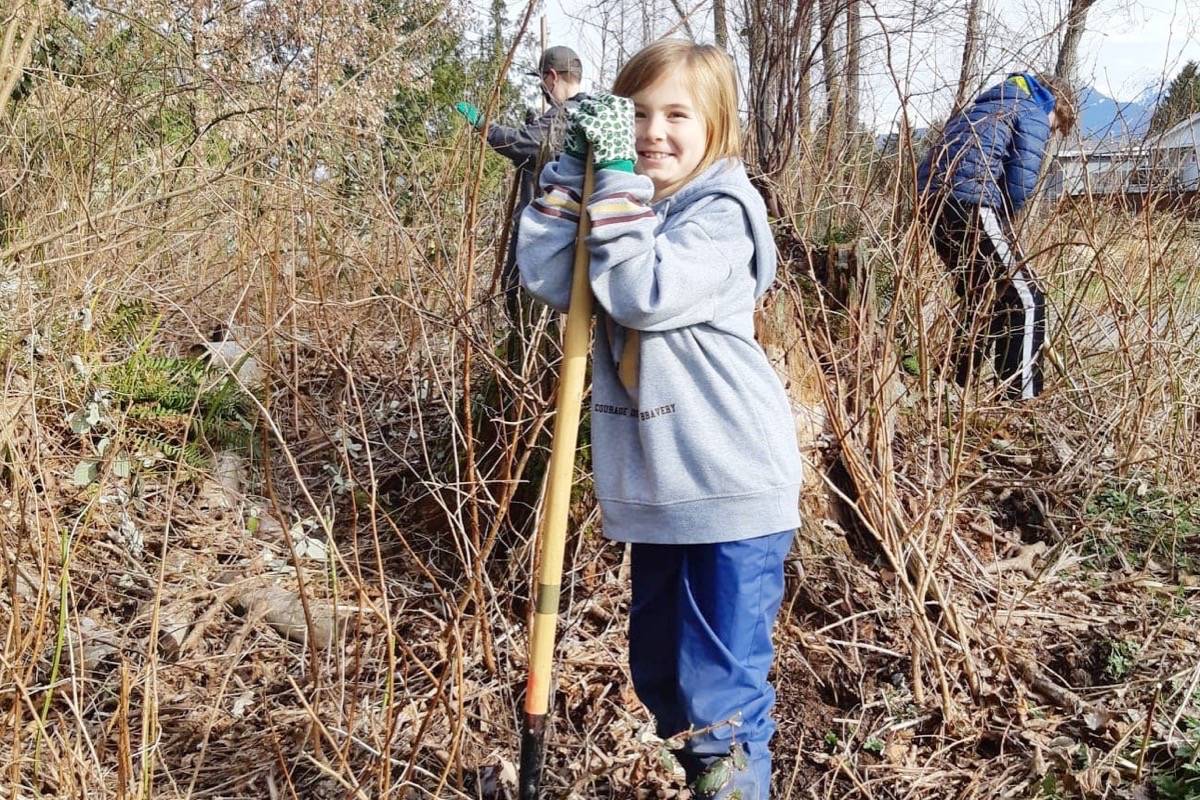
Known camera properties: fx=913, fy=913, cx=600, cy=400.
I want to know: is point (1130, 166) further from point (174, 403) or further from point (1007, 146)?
point (174, 403)

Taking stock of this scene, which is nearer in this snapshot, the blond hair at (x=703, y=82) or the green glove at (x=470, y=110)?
the blond hair at (x=703, y=82)

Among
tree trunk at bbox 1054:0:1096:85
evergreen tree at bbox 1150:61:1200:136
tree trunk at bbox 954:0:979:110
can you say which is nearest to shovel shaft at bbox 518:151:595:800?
tree trunk at bbox 954:0:979:110

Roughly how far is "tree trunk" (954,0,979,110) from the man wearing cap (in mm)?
1196

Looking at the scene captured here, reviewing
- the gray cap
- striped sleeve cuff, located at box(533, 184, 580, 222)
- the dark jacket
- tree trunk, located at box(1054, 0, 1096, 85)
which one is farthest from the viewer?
tree trunk, located at box(1054, 0, 1096, 85)

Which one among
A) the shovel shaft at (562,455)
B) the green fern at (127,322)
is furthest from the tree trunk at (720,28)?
the green fern at (127,322)

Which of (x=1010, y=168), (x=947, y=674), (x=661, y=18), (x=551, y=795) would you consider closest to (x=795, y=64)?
(x=661, y=18)

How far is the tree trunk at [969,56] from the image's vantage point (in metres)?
2.85

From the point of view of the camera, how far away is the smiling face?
5.41 feet

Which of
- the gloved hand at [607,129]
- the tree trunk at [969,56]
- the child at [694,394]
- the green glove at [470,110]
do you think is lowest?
the child at [694,394]

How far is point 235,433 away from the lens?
3602mm

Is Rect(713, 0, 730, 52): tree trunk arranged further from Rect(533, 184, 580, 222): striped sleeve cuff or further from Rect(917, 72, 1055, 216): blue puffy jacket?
Rect(533, 184, 580, 222): striped sleeve cuff

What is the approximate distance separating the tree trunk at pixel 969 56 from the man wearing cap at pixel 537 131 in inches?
47.1

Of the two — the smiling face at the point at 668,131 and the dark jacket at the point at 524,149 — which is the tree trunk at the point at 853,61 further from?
the smiling face at the point at 668,131

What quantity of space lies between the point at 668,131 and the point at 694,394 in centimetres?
49
